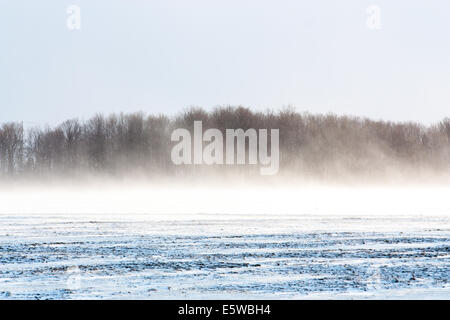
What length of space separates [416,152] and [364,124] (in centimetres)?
792

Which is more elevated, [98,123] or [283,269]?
[98,123]

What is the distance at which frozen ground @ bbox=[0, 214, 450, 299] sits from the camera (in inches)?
374

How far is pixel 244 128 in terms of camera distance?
93.1 m

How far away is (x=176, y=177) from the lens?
87.7m

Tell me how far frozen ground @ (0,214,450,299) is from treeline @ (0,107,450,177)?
66.5 meters

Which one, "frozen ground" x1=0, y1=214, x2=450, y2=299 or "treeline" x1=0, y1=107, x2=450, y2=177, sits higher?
"treeline" x1=0, y1=107, x2=450, y2=177

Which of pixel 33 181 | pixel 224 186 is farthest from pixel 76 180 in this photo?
pixel 224 186

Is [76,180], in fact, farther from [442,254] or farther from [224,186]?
[442,254]

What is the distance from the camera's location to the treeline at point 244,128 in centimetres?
9056

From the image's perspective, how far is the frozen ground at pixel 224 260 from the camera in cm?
949

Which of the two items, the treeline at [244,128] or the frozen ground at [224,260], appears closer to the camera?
the frozen ground at [224,260]

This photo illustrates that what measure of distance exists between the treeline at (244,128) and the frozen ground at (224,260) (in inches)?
2617

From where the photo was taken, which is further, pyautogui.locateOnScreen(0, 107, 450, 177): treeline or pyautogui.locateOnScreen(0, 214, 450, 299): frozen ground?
pyautogui.locateOnScreen(0, 107, 450, 177): treeline

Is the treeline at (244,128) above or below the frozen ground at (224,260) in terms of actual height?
above
